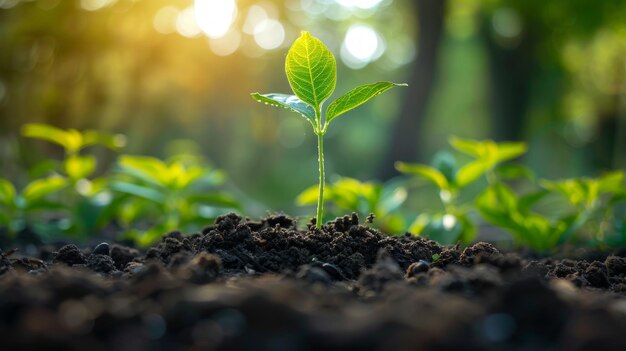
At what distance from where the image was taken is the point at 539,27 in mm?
16516

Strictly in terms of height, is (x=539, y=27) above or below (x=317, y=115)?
above

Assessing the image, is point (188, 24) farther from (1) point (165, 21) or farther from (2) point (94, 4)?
(2) point (94, 4)

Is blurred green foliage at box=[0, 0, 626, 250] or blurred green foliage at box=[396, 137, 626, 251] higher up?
blurred green foliage at box=[0, 0, 626, 250]

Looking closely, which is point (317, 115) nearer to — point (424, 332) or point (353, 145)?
point (424, 332)

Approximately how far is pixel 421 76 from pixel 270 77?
11.0 m

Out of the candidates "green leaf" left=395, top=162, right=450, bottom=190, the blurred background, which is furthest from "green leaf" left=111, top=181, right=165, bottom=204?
the blurred background

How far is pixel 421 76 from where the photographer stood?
13.5 meters

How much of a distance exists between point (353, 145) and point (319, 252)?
32.4 m

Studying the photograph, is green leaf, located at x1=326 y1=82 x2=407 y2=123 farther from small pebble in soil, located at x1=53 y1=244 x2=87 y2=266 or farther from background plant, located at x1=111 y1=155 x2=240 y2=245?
background plant, located at x1=111 y1=155 x2=240 y2=245

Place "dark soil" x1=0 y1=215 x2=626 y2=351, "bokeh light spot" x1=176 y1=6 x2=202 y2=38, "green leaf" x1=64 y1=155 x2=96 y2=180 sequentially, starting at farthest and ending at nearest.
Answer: "bokeh light spot" x1=176 y1=6 x2=202 y2=38
"green leaf" x1=64 y1=155 x2=96 y2=180
"dark soil" x1=0 y1=215 x2=626 y2=351

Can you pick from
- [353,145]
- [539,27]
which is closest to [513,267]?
[539,27]

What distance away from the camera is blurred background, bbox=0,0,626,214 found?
26.0ft

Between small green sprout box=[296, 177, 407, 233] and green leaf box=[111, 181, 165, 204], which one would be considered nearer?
small green sprout box=[296, 177, 407, 233]


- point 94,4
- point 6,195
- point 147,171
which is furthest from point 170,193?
point 94,4
